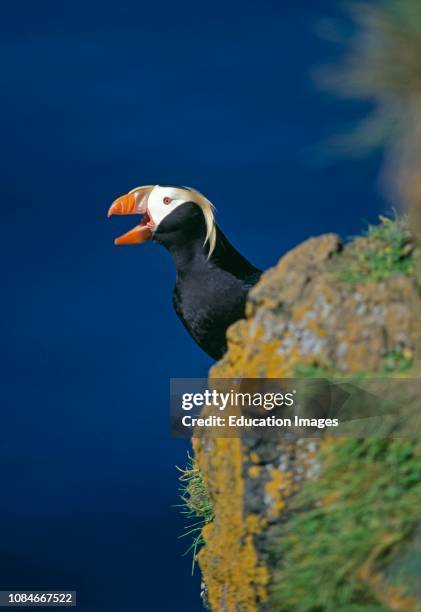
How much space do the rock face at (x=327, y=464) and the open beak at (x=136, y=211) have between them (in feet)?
5.15

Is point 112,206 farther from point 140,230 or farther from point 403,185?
point 403,185

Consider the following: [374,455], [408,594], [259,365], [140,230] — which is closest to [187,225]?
[140,230]

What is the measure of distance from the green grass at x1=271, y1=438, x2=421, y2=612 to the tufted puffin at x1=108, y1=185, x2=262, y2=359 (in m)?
1.69

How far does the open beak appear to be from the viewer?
5418 mm

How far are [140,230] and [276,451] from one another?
78.3 inches

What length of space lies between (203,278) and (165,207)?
418 mm

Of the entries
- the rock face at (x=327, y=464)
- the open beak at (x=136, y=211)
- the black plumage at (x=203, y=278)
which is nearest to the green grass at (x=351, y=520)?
the rock face at (x=327, y=464)

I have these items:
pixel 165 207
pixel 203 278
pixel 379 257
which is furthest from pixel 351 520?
pixel 165 207

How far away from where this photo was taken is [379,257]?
3.93 meters

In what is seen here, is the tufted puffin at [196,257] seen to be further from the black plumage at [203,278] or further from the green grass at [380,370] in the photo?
the green grass at [380,370]

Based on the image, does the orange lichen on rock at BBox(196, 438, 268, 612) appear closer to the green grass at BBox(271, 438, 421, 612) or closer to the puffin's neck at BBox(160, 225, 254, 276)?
the green grass at BBox(271, 438, 421, 612)

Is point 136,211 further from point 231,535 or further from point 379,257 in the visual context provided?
point 231,535

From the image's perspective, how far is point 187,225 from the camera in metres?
5.41

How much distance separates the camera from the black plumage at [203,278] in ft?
17.4
